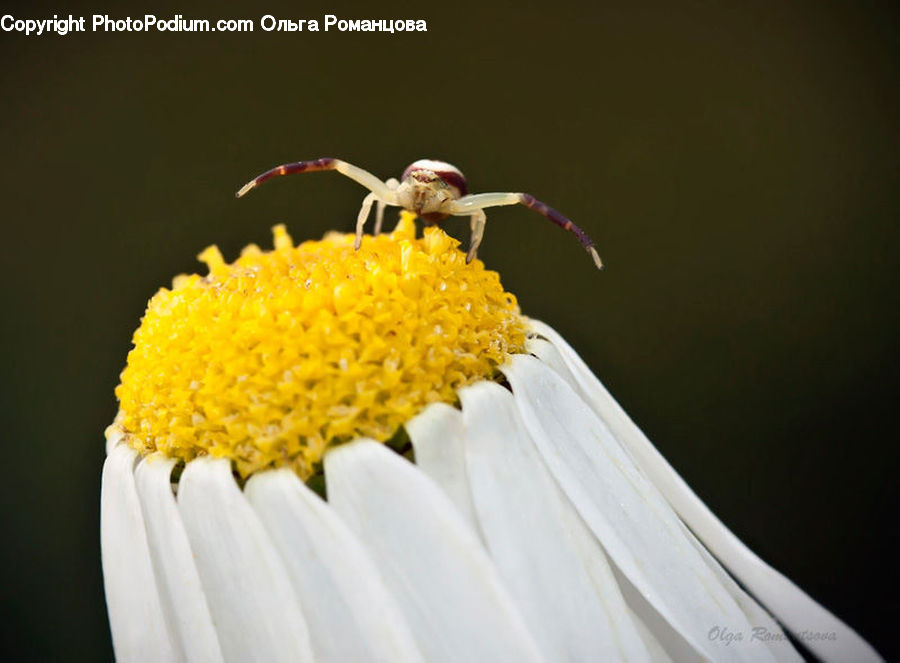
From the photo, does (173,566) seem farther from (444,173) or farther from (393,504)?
(444,173)

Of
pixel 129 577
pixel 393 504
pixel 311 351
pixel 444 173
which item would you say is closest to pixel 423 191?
pixel 444 173

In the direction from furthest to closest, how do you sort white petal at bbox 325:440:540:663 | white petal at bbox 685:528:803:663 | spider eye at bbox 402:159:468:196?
spider eye at bbox 402:159:468:196, white petal at bbox 685:528:803:663, white petal at bbox 325:440:540:663

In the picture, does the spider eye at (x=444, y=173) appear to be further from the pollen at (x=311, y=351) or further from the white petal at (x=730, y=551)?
the white petal at (x=730, y=551)

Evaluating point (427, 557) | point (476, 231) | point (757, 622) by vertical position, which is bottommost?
point (757, 622)

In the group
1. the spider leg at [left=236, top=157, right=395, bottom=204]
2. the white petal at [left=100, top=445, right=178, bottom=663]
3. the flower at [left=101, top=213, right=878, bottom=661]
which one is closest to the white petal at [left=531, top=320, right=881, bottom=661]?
the flower at [left=101, top=213, right=878, bottom=661]

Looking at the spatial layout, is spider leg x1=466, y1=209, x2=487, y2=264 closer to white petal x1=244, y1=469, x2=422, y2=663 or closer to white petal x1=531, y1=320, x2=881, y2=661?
white petal x1=531, y1=320, x2=881, y2=661

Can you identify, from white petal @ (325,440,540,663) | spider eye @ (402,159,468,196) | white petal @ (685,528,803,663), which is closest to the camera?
white petal @ (325,440,540,663)

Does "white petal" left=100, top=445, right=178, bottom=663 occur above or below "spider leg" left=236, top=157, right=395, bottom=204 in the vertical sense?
below
